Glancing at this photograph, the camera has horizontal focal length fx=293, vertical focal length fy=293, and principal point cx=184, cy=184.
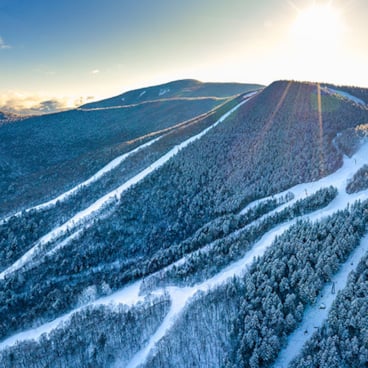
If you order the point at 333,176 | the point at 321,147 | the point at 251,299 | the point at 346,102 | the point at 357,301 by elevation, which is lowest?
the point at 251,299

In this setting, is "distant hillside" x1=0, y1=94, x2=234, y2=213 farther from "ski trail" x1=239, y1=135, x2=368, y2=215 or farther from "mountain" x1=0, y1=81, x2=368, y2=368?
"ski trail" x1=239, y1=135, x2=368, y2=215

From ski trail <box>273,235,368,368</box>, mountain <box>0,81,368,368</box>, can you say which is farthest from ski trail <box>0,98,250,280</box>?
ski trail <box>273,235,368,368</box>

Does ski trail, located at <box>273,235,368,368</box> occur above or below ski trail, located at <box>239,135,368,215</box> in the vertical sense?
below

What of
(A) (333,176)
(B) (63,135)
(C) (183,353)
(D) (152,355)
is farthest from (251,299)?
(B) (63,135)

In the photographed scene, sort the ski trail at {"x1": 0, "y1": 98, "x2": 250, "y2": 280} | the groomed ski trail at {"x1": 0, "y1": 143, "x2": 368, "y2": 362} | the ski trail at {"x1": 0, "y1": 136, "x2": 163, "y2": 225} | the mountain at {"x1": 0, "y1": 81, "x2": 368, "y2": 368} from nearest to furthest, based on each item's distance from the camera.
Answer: the mountain at {"x1": 0, "y1": 81, "x2": 368, "y2": 368} → the groomed ski trail at {"x1": 0, "y1": 143, "x2": 368, "y2": 362} → the ski trail at {"x1": 0, "y1": 98, "x2": 250, "y2": 280} → the ski trail at {"x1": 0, "y1": 136, "x2": 163, "y2": 225}

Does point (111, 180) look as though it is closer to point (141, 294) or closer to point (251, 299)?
point (141, 294)

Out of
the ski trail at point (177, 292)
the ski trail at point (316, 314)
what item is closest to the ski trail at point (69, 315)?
the ski trail at point (177, 292)
